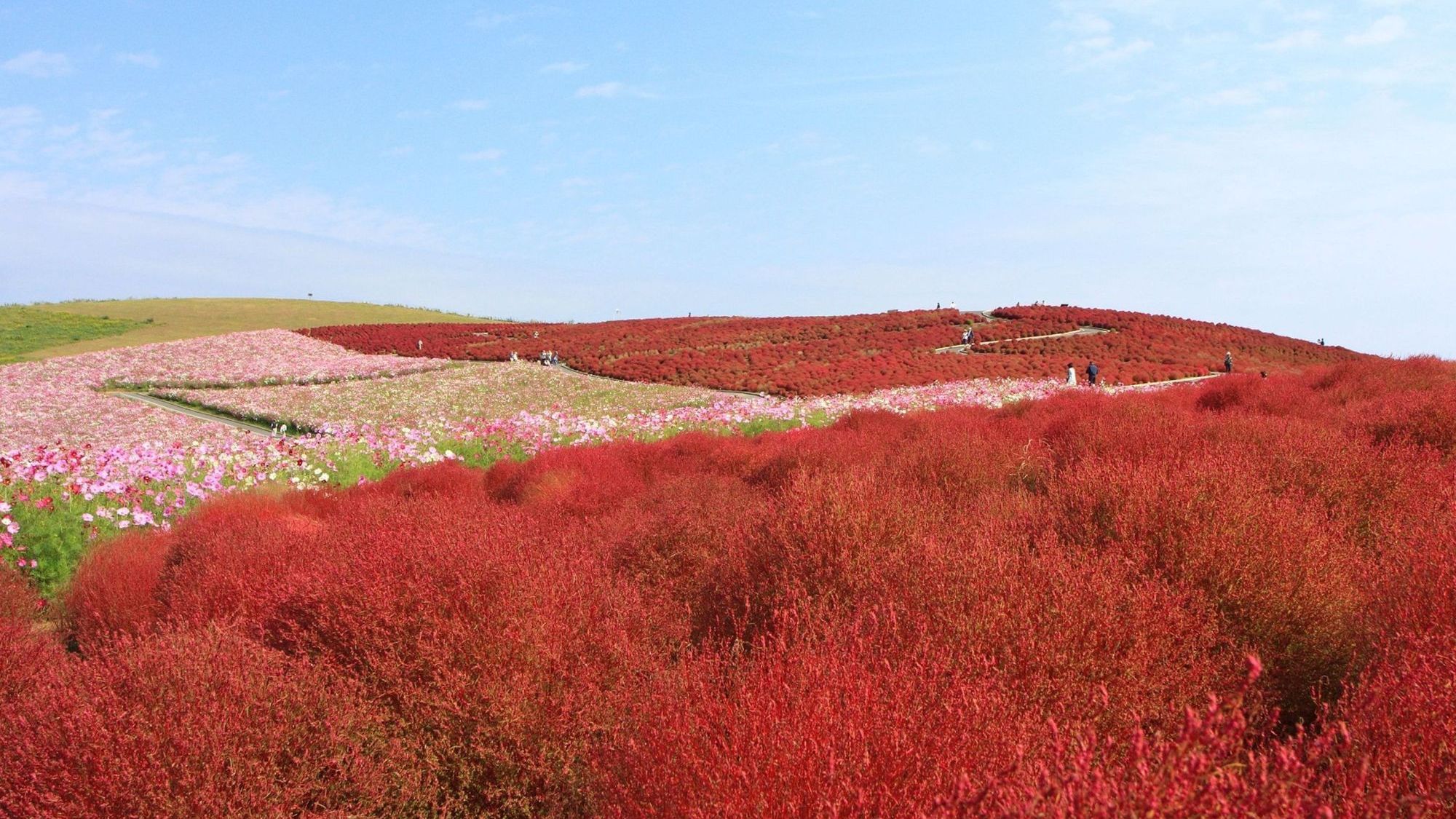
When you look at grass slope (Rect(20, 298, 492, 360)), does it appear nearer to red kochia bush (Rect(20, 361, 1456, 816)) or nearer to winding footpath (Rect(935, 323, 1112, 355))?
winding footpath (Rect(935, 323, 1112, 355))

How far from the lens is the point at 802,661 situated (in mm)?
2518

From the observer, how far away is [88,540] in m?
7.42

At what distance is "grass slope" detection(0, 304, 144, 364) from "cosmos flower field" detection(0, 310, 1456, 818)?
35.5 m

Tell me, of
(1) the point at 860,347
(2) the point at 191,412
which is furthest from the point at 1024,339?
(2) the point at 191,412

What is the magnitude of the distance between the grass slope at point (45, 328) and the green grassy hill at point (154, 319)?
3cm

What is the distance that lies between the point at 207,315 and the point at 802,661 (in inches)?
2187

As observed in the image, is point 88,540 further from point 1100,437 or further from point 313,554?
point 1100,437

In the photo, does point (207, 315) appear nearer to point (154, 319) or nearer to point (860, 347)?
point (154, 319)

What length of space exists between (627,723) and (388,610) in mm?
1073

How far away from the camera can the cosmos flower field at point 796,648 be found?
219 cm

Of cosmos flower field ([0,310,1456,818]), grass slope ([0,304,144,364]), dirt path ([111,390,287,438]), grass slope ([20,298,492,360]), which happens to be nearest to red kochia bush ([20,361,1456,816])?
cosmos flower field ([0,310,1456,818])

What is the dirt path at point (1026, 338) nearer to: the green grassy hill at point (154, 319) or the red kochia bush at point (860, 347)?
the red kochia bush at point (860, 347)

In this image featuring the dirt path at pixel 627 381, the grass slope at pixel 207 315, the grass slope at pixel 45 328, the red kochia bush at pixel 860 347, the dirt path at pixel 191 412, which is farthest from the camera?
the grass slope at pixel 207 315

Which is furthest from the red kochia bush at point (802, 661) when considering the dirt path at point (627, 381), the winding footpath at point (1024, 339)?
the winding footpath at point (1024, 339)
